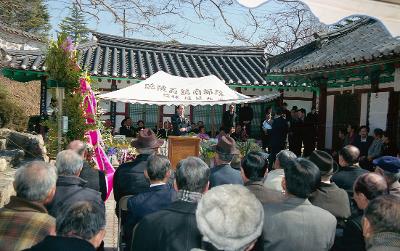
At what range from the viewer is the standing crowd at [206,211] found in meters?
1.90

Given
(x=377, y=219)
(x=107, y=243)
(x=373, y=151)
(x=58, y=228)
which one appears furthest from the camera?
(x=373, y=151)

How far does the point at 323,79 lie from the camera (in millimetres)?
11008

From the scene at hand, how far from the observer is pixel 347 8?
2.96 m

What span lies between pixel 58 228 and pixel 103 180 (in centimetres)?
257

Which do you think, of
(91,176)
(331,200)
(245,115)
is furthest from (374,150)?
(245,115)

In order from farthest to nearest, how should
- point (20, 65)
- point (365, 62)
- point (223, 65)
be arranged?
point (223, 65) → point (20, 65) → point (365, 62)

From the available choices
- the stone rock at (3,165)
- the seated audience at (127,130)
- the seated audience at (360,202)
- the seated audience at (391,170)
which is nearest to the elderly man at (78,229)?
the seated audience at (360,202)

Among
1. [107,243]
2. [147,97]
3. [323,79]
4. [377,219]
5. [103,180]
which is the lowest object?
[107,243]

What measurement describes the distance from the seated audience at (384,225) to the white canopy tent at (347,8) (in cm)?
142

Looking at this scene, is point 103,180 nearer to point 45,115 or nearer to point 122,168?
point 122,168

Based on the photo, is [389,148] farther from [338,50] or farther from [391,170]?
[391,170]

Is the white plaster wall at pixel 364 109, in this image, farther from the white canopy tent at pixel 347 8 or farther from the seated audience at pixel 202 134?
the white canopy tent at pixel 347 8

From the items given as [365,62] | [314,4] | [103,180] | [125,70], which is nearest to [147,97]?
[125,70]

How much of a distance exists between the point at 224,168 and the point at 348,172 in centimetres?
139
